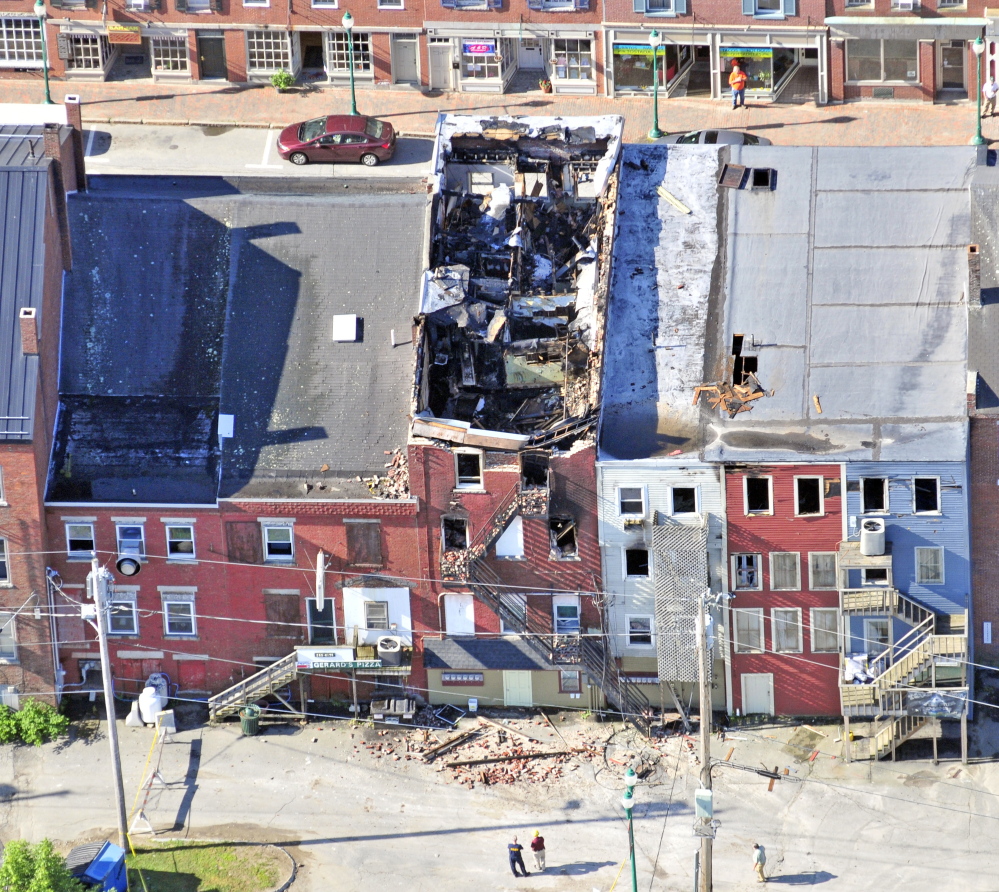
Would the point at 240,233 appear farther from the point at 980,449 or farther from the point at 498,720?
the point at 980,449

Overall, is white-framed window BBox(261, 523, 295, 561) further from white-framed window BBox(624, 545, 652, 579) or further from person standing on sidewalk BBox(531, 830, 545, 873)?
person standing on sidewalk BBox(531, 830, 545, 873)

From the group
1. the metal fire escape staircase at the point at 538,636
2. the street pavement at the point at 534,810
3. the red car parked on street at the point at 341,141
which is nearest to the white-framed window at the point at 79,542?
the street pavement at the point at 534,810

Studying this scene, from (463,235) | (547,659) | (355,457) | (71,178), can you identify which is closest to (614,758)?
(547,659)

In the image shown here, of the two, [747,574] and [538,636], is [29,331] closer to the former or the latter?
[538,636]

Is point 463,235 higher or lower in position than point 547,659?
higher

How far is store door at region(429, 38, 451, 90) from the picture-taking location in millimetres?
106688

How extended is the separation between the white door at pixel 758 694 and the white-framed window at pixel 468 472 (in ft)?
36.3

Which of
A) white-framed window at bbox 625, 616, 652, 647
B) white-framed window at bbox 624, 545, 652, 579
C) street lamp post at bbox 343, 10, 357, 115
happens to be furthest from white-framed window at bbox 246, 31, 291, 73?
white-framed window at bbox 625, 616, 652, 647

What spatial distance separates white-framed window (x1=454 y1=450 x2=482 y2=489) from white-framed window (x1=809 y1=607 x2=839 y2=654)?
38.5 feet

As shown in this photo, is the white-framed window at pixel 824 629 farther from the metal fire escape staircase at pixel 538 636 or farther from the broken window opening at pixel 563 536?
the broken window opening at pixel 563 536

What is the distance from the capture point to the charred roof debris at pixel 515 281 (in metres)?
90.1

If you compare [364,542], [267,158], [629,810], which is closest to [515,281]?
[364,542]

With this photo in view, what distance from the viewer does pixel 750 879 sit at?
273 ft

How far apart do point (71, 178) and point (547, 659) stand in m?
24.1
